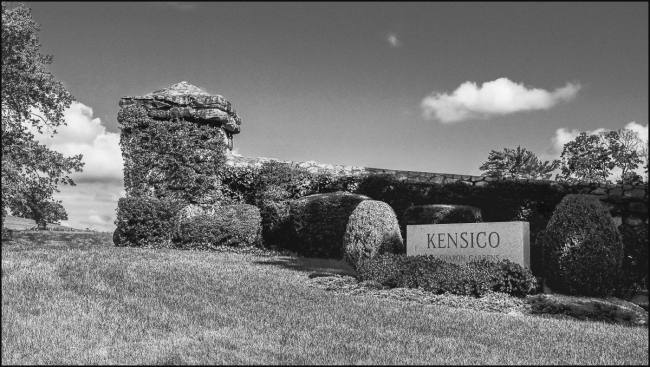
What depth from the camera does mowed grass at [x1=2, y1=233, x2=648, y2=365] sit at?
605cm

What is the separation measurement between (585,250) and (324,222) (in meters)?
7.68

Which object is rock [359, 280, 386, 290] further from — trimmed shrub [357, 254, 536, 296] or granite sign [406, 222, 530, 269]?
granite sign [406, 222, 530, 269]

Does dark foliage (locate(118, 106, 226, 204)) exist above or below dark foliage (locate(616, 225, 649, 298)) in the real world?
above

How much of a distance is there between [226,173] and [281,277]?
334 inches

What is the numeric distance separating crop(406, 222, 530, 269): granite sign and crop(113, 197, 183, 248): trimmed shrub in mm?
7190

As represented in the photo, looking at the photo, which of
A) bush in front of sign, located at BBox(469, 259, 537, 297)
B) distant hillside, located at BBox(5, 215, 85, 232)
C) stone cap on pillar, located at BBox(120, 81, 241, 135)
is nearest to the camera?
bush in front of sign, located at BBox(469, 259, 537, 297)

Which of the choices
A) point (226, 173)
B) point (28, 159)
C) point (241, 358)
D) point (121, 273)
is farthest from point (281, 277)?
Answer: point (226, 173)

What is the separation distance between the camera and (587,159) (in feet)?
93.6

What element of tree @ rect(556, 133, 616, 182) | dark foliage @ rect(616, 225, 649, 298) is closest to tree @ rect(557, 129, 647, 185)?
tree @ rect(556, 133, 616, 182)

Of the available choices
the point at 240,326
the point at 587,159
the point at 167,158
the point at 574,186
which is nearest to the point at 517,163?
the point at 587,159

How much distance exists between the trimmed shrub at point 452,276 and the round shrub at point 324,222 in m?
5.19

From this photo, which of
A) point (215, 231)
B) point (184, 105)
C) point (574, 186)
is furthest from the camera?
point (184, 105)

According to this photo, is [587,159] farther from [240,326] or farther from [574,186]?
[240,326]

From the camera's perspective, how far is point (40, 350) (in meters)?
6.31
